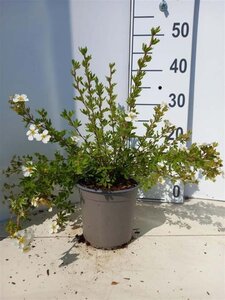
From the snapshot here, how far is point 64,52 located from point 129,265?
1.13 metres

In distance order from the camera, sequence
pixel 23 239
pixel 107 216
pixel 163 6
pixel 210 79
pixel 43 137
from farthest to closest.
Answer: pixel 210 79
pixel 163 6
pixel 107 216
pixel 43 137
pixel 23 239

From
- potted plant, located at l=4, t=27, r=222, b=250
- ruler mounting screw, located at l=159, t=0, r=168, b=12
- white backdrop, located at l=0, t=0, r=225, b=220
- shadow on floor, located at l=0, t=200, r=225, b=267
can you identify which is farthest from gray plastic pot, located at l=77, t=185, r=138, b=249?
ruler mounting screw, located at l=159, t=0, r=168, b=12

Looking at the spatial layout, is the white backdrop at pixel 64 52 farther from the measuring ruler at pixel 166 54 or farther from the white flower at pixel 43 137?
the white flower at pixel 43 137

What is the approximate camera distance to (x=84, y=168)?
1480mm

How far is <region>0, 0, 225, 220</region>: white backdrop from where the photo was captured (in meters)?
1.73

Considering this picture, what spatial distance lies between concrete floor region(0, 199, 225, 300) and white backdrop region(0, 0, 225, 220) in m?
0.42

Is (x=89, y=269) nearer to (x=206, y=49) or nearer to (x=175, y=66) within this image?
(x=175, y=66)

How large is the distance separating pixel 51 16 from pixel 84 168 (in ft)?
2.76

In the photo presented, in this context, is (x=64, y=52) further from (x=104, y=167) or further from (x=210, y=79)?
(x=210, y=79)

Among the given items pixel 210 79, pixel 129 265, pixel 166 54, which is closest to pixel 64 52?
pixel 166 54

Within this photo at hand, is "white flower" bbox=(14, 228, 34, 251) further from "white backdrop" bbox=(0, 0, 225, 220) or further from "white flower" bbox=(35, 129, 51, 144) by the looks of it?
"white backdrop" bbox=(0, 0, 225, 220)

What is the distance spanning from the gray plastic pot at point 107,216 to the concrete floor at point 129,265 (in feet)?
0.18

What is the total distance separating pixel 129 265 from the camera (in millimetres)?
1503

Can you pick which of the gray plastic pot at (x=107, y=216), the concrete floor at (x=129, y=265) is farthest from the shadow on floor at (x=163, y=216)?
the gray plastic pot at (x=107, y=216)
